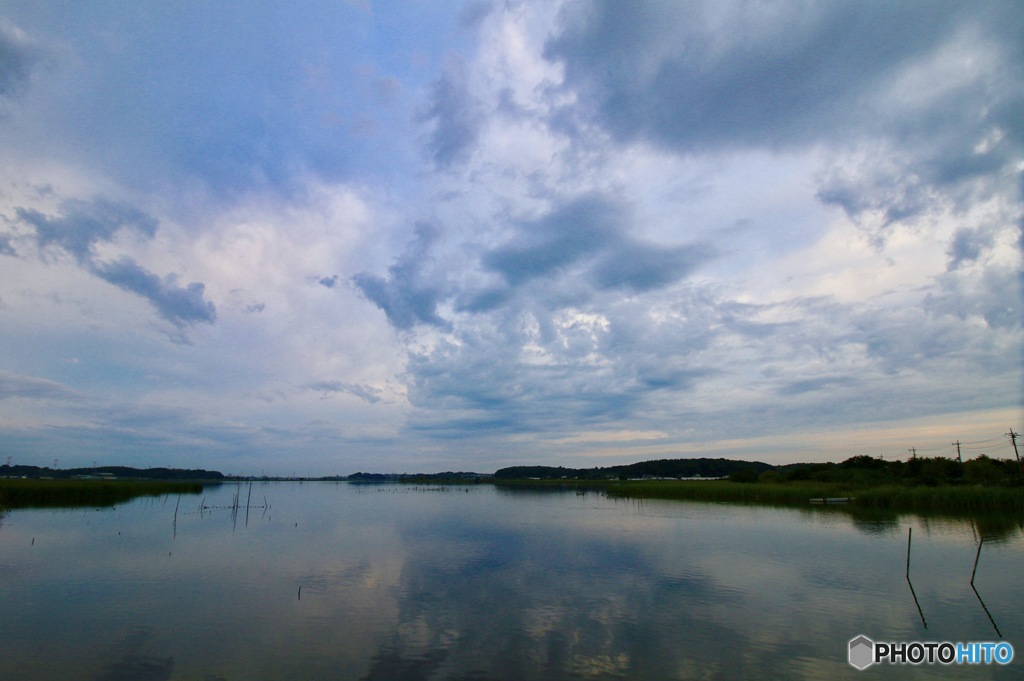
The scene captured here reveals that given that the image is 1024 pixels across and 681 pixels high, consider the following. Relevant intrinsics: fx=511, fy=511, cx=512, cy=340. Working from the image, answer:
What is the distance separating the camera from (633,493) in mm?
70188

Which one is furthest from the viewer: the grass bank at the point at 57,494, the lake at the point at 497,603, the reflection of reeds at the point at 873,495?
the grass bank at the point at 57,494

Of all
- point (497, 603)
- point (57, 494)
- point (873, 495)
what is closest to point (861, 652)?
point (497, 603)

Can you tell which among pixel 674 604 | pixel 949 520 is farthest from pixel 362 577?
pixel 949 520

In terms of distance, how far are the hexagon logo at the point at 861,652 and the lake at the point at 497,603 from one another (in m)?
0.35

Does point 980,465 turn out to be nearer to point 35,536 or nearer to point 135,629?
point 135,629

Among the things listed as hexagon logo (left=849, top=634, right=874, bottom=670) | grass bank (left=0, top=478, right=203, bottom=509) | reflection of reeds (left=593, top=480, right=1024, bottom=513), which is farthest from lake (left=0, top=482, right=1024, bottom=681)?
grass bank (left=0, top=478, right=203, bottom=509)

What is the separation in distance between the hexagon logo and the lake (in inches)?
13.7

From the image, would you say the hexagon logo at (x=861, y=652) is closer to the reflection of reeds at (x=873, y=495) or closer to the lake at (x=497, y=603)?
the lake at (x=497, y=603)

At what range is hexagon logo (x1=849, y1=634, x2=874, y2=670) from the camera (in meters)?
12.4

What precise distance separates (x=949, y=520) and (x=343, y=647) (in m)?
44.0

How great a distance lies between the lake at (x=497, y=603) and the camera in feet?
40.5

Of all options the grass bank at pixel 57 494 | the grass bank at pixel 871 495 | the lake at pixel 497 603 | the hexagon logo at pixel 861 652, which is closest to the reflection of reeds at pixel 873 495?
the grass bank at pixel 871 495

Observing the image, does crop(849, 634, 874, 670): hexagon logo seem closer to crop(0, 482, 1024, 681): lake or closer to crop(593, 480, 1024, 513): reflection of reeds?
crop(0, 482, 1024, 681): lake

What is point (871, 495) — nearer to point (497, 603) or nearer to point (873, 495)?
point (873, 495)
